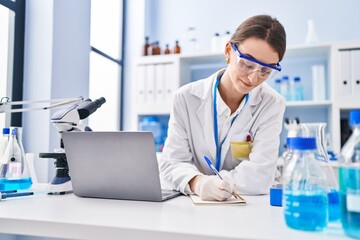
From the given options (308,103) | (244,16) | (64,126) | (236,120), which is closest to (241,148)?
(236,120)

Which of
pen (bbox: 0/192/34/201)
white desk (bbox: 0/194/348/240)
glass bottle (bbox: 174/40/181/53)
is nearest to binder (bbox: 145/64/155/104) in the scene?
glass bottle (bbox: 174/40/181/53)

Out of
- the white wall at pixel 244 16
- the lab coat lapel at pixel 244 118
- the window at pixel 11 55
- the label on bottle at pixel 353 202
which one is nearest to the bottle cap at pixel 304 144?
the label on bottle at pixel 353 202

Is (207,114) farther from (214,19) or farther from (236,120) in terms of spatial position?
(214,19)

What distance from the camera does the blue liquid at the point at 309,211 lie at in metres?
0.64

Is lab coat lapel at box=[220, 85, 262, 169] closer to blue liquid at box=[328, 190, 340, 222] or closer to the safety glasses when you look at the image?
the safety glasses

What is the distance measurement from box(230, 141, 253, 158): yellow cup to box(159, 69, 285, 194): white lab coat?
3cm

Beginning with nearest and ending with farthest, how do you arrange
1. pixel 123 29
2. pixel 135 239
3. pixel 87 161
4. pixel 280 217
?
pixel 135 239 < pixel 280 217 < pixel 87 161 < pixel 123 29

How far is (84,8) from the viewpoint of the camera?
7.64ft

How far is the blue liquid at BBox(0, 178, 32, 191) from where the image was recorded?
1.12m

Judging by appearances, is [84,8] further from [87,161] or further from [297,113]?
[297,113]

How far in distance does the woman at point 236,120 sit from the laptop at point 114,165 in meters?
0.20

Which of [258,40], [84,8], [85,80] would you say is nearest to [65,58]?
[85,80]

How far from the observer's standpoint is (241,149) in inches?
51.9

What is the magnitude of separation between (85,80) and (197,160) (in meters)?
1.25
